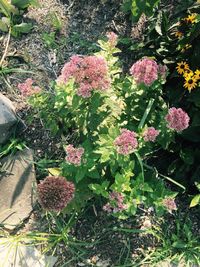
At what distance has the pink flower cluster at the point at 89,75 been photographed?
7.98 ft

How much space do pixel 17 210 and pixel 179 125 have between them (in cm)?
136

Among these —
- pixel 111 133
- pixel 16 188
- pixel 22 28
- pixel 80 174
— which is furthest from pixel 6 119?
pixel 111 133

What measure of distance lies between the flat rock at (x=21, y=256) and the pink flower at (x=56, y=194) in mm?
600

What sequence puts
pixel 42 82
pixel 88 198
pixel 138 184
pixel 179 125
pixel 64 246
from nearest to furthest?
pixel 179 125
pixel 138 184
pixel 88 198
pixel 64 246
pixel 42 82

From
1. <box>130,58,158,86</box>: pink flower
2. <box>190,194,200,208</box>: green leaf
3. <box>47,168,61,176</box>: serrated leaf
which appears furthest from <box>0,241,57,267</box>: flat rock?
<box>130,58,158,86</box>: pink flower

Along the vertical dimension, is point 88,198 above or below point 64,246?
above

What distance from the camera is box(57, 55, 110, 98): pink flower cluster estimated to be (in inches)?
95.7

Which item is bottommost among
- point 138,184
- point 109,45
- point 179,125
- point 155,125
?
point 138,184

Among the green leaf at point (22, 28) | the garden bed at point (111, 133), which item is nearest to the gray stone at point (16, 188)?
the garden bed at point (111, 133)

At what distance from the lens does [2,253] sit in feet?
10.1

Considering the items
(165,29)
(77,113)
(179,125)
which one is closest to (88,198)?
(77,113)

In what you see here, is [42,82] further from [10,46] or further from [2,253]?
[2,253]

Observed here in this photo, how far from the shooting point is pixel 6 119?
10.6ft

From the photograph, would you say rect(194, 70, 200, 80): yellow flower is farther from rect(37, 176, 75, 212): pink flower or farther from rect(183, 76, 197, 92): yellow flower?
rect(37, 176, 75, 212): pink flower
